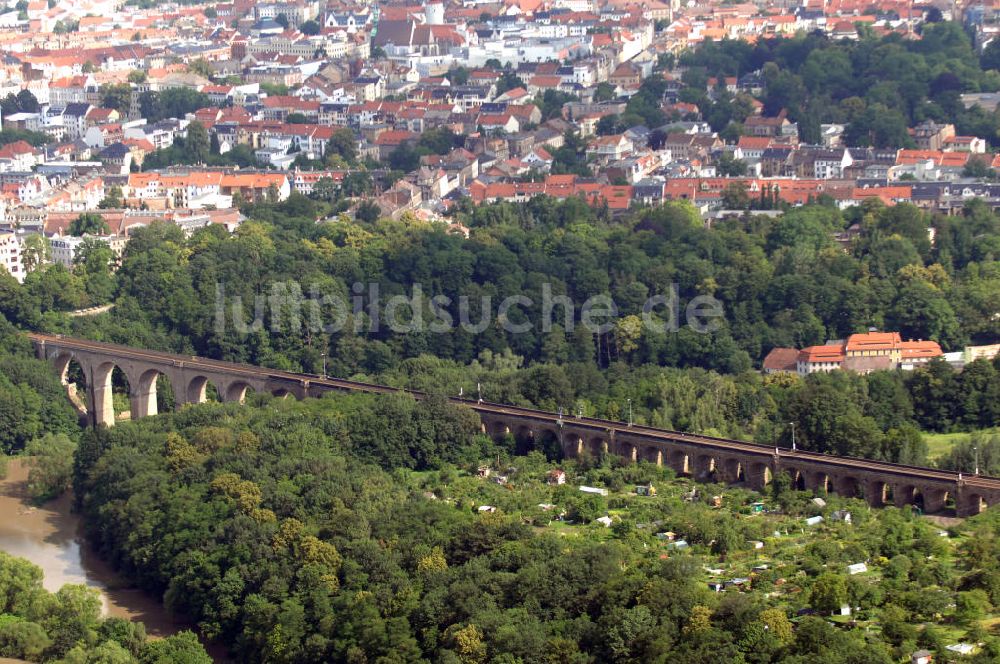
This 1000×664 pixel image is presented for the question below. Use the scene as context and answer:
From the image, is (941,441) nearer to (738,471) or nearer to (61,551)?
(738,471)

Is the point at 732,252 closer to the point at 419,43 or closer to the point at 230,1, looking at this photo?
the point at 419,43

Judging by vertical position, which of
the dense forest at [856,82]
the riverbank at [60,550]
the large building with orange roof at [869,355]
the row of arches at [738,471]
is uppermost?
the dense forest at [856,82]

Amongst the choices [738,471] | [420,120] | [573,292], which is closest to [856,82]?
[420,120]

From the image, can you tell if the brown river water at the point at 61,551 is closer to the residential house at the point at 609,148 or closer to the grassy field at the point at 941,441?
the grassy field at the point at 941,441

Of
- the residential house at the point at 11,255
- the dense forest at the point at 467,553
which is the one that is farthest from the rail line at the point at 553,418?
the residential house at the point at 11,255

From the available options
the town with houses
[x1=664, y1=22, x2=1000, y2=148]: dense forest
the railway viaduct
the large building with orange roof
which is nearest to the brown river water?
the railway viaduct

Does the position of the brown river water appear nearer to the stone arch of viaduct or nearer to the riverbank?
the riverbank
